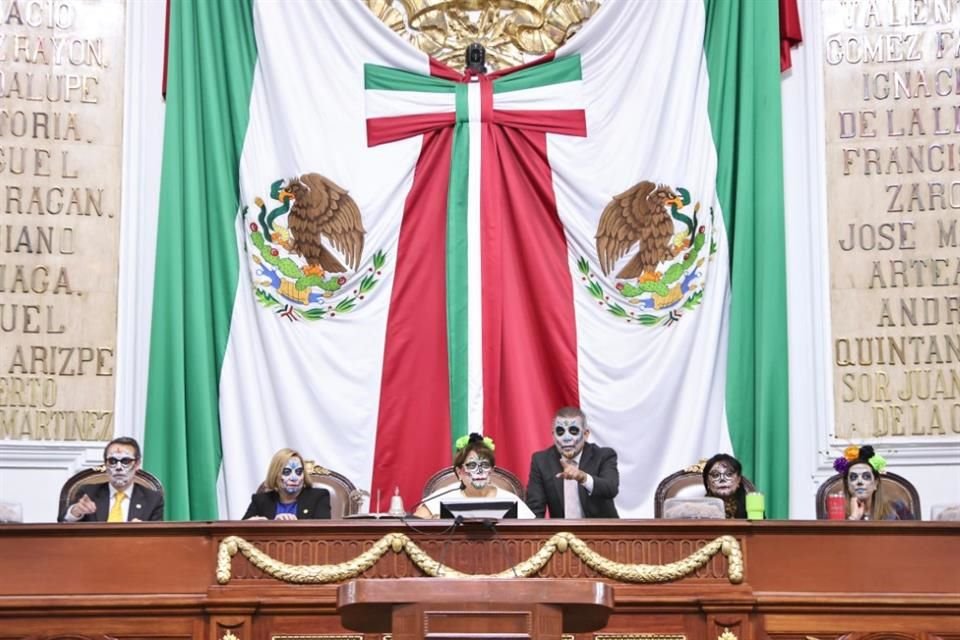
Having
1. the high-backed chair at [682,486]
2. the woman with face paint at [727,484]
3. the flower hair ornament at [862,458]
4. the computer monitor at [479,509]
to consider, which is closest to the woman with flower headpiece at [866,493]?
the flower hair ornament at [862,458]

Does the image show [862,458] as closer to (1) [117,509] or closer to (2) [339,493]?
(2) [339,493]

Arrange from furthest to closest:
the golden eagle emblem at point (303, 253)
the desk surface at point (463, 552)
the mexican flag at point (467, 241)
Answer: the golden eagle emblem at point (303, 253)
the mexican flag at point (467, 241)
the desk surface at point (463, 552)

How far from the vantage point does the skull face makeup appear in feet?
32.7

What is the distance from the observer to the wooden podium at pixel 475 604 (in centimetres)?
585

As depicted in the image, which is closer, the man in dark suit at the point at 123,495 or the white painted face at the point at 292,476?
the man in dark suit at the point at 123,495

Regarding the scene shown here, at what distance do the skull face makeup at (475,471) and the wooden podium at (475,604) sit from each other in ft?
13.3

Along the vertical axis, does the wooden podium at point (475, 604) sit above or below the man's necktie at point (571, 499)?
below

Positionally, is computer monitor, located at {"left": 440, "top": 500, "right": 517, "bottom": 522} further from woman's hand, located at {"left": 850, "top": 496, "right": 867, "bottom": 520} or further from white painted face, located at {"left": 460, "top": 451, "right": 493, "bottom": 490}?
woman's hand, located at {"left": 850, "top": 496, "right": 867, "bottom": 520}

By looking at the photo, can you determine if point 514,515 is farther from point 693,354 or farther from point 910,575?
point 693,354

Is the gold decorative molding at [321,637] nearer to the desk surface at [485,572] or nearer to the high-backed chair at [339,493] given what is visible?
the desk surface at [485,572]

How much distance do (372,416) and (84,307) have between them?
217 centimetres

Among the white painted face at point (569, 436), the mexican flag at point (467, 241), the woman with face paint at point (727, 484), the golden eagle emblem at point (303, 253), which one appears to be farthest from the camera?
the golden eagle emblem at point (303, 253)

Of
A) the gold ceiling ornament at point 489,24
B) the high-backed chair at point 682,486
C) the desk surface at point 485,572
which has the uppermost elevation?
the gold ceiling ornament at point 489,24

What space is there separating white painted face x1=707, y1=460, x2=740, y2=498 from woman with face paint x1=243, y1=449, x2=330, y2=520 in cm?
227
